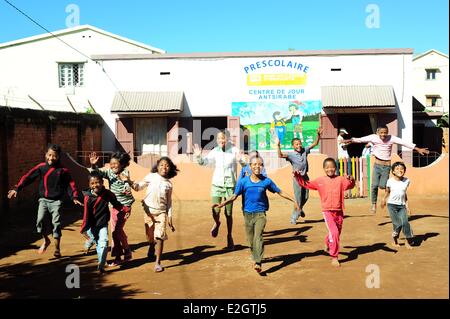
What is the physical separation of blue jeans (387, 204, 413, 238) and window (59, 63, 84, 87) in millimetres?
16174

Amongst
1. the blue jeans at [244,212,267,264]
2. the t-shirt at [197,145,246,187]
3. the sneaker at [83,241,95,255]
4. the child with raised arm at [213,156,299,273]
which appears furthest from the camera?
the t-shirt at [197,145,246,187]

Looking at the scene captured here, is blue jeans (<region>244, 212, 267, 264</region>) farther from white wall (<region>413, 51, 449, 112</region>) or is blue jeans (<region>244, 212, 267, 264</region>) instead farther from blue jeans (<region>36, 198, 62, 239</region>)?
white wall (<region>413, 51, 449, 112</region>)

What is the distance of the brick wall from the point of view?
33.5 feet

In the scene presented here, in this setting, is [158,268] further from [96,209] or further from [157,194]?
[96,209]

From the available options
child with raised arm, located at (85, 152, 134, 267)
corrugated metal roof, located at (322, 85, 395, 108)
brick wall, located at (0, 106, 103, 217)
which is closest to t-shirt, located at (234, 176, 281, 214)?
child with raised arm, located at (85, 152, 134, 267)

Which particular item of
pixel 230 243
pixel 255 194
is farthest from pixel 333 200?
pixel 230 243

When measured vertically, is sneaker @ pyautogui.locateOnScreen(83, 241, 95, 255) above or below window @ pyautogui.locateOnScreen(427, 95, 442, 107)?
below

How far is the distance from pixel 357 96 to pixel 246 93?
3.84m

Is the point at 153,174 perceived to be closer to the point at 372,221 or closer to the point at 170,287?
the point at 170,287

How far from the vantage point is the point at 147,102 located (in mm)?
16938

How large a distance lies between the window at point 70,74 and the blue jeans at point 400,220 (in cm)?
1617

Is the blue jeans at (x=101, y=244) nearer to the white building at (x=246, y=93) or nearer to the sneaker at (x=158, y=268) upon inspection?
the sneaker at (x=158, y=268)

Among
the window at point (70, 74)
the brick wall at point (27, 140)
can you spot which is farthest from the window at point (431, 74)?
the brick wall at point (27, 140)
